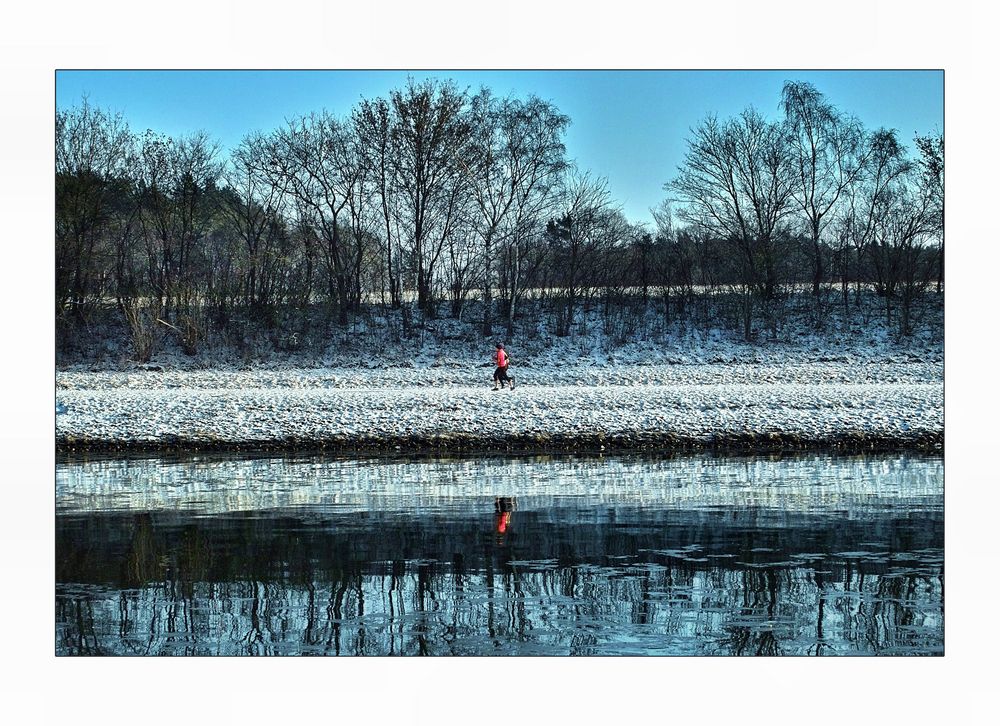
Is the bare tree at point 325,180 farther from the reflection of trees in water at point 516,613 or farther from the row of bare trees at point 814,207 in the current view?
the reflection of trees in water at point 516,613

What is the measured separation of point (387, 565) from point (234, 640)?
88.9 inches

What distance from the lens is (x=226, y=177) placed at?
37.5 m

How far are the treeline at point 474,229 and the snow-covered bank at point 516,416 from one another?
9091 mm

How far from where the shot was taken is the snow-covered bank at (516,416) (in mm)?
19375

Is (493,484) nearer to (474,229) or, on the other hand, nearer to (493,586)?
(493,586)

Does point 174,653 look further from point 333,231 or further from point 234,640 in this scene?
point 333,231

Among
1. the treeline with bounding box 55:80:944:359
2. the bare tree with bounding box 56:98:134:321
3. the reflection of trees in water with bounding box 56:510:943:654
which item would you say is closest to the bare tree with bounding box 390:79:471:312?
the treeline with bounding box 55:80:944:359

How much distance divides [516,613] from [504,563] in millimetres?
1608

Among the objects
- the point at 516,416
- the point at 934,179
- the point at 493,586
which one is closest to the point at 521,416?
the point at 516,416

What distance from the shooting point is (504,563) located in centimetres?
1059

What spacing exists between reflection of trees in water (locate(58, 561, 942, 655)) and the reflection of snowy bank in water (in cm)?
329

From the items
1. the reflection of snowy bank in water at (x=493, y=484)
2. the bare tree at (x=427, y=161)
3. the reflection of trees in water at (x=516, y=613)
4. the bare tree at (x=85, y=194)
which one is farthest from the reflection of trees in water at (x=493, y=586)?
the bare tree at (x=427, y=161)

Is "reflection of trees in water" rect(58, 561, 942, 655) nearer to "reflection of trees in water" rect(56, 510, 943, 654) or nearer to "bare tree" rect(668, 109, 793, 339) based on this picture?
"reflection of trees in water" rect(56, 510, 943, 654)

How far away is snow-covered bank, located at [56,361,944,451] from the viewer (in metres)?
19.4
